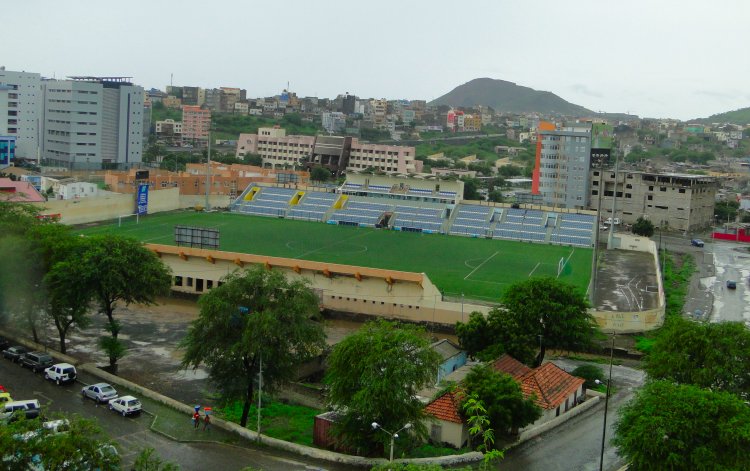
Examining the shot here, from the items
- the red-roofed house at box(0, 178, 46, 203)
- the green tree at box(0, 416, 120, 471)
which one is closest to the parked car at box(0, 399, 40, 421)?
the green tree at box(0, 416, 120, 471)

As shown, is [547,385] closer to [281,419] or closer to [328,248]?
[281,419]

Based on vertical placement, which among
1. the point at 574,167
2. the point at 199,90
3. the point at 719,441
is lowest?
the point at 719,441

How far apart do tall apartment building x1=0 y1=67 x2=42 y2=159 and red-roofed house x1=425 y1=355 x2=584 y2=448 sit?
67518 mm

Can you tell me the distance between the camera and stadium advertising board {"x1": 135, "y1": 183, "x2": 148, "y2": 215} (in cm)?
5056

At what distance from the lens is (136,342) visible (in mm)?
25734

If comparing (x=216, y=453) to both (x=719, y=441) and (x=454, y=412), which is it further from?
(x=719, y=441)

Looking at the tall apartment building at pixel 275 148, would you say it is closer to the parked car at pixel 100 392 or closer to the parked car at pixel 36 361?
the parked car at pixel 36 361

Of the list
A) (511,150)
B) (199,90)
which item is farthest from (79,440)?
(199,90)

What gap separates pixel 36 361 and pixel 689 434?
15.1 meters

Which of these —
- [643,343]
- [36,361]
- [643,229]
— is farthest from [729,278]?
[36,361]

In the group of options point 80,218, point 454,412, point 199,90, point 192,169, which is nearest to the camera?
point 454,412

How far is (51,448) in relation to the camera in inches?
427

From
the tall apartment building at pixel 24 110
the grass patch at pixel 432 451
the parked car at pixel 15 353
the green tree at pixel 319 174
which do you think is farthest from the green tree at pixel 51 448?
the tall apartment building at pixel 24 110

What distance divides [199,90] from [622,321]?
150 meters
